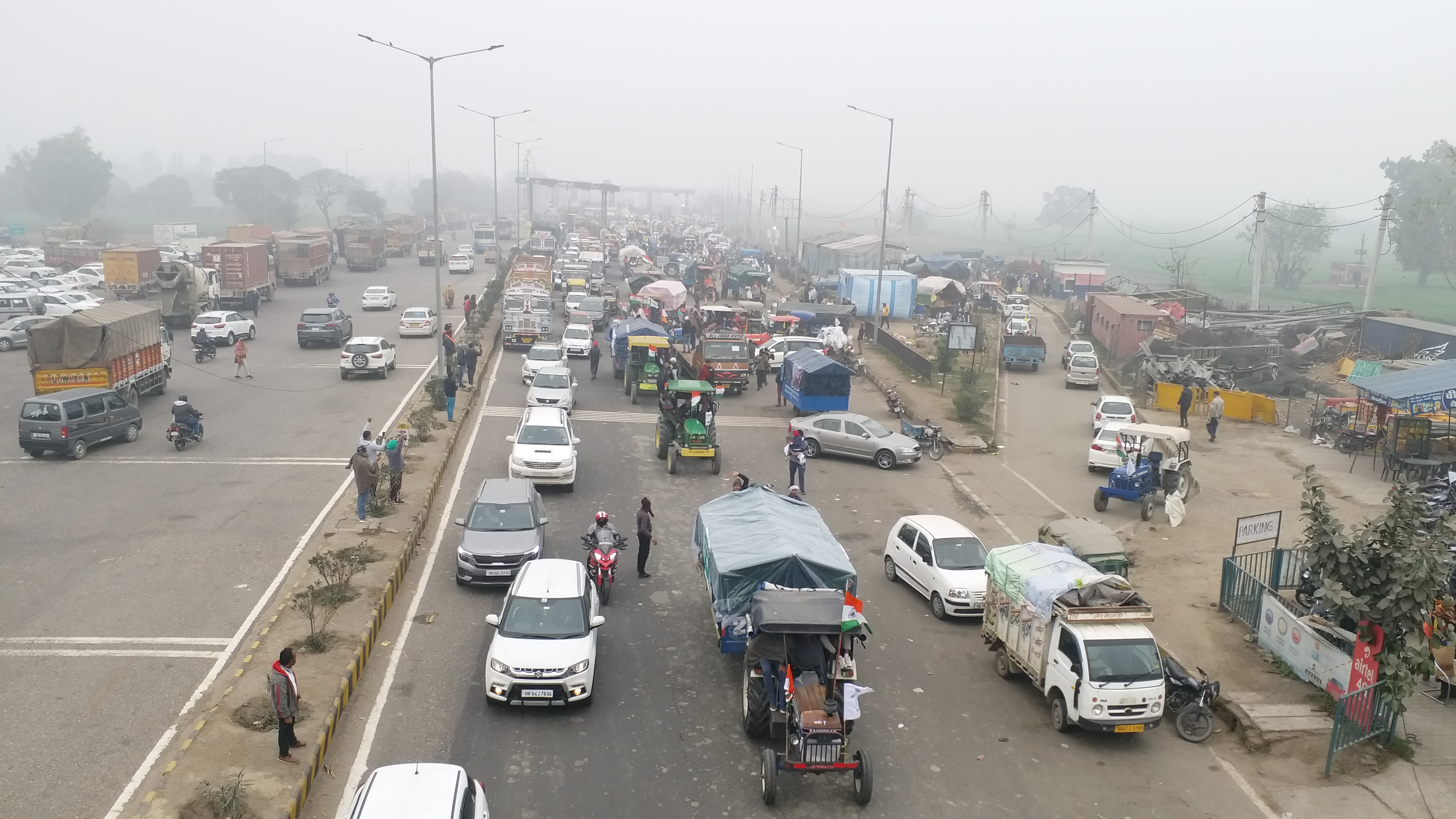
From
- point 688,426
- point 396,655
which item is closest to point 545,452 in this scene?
point 688,426

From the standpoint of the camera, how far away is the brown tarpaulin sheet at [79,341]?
1047 inches

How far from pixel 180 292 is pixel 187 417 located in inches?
902

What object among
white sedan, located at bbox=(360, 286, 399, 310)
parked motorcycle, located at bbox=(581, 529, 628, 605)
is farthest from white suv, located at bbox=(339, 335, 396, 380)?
parked motorcycle, located at bbox=(581, 529, 628, 605)

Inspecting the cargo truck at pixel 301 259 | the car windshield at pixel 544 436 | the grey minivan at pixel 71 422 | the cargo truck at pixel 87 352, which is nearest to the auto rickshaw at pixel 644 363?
the car windshield at pixel 544 436

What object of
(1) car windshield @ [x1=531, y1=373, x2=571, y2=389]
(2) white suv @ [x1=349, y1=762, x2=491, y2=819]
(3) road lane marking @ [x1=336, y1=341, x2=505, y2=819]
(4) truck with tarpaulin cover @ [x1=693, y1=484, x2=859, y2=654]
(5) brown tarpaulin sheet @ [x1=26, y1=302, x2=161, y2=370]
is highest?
(5) brown tarpaulin sheet @ [x1=26, y1=302, x2=161, y2=370]

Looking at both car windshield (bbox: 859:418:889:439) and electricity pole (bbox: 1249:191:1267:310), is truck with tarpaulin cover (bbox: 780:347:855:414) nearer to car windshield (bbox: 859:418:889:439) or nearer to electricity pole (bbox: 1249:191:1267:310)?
car windshield (bbox: 859:418:889:439)

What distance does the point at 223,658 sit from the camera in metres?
13.6

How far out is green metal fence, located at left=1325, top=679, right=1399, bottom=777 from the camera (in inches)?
477

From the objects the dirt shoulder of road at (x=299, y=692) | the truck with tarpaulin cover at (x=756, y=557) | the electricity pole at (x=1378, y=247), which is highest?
the electricity pole at (x=1378, y=247)

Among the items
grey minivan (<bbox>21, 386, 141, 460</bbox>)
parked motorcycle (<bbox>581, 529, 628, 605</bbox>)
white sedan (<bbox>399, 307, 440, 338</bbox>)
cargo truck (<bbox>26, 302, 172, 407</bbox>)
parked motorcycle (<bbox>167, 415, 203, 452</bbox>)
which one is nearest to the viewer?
parked motorcycle (<bbox>581, 529, 628, 605</bbox>)

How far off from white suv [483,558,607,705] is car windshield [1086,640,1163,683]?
5.96 m

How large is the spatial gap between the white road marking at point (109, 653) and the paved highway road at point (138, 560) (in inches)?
1.2

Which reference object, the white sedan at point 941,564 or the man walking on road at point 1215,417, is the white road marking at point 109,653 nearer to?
the white sedan at point 941,564

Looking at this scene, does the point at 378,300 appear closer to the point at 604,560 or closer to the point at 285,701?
the point at 604,560
